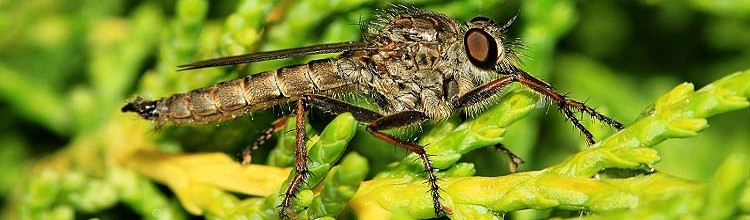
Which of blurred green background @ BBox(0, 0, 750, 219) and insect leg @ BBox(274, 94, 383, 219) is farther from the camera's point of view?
blurred green background @ BBox(0, 0, 750, 219)

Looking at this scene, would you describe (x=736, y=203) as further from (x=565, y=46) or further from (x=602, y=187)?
(x=565, y=46)

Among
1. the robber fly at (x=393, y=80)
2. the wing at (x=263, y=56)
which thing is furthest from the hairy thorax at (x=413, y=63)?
the wing at (x=263, y=56)

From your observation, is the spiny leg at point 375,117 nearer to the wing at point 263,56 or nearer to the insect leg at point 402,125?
the insect leg at point 402,125

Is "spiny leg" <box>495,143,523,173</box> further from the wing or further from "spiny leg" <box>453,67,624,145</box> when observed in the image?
the wing

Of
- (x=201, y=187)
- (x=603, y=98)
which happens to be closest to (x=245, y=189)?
(x=201, y=187)

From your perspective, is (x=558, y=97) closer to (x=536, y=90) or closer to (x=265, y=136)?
(x=536, y=90)

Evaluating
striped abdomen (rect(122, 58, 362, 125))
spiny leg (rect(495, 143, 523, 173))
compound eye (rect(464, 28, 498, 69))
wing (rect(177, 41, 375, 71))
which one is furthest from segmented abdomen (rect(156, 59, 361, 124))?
spiny leg (rect(495, 143, 523, 173))

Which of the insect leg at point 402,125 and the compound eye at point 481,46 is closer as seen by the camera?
the insect leg at point 402,125
